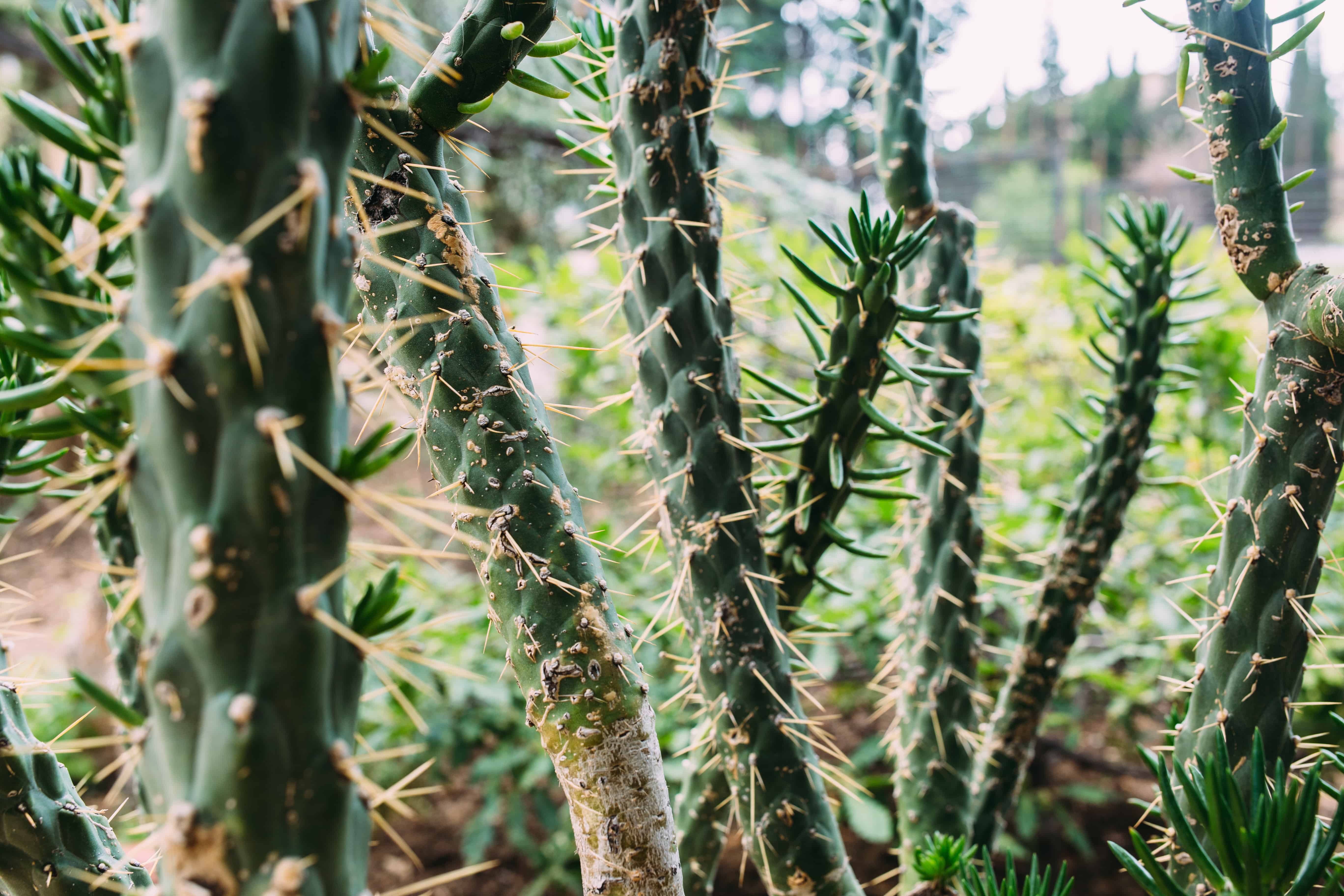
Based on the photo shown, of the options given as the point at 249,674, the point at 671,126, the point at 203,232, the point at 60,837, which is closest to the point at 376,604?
the point at 249,674

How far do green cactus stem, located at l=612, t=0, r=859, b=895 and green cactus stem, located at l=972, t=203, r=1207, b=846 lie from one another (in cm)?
52

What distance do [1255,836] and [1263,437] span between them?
38 centimetres

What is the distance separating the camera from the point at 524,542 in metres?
0.62

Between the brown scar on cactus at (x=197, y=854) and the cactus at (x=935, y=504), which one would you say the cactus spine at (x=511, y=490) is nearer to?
the brown scar on cactus at (x=197, y=854)

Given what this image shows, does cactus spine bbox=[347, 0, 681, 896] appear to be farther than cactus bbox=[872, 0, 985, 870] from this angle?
No

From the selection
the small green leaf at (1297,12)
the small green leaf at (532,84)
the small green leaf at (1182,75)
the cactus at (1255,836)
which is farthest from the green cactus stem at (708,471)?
the small green leaf at (1297,12)

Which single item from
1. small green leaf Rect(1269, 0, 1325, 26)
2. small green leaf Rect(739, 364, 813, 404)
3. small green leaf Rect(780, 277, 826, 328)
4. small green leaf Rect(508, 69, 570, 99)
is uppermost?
small green leaf Rect(1269, 0, 1325, 26)

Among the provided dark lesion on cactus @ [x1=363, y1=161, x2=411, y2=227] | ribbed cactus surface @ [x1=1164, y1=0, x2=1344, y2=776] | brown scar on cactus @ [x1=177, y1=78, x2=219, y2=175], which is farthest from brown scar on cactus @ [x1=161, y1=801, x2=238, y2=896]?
ribbed cactus surface @ [x1=1164, y1=0, x2=1344, y2=776]

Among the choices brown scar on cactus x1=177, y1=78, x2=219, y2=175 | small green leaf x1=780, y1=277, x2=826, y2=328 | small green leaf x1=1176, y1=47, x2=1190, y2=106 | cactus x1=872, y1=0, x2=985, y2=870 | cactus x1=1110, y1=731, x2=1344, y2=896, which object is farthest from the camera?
cactus x1=872, y1=0, x2=985, y2=870

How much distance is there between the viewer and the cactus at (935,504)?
1.09 m

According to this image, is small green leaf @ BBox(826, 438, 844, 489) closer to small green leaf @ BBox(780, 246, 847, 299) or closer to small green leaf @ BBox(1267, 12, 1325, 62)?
small green leaf @ BBox(780, 246, 847, 299)

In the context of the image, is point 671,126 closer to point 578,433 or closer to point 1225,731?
point 1225,731

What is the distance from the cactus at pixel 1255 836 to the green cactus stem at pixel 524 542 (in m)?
0.35

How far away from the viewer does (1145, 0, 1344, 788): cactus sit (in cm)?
68
